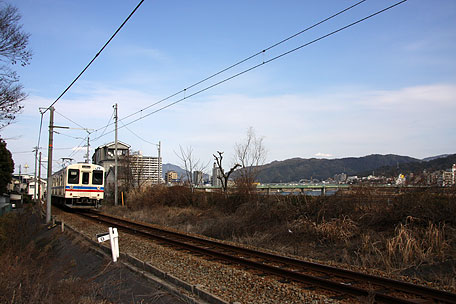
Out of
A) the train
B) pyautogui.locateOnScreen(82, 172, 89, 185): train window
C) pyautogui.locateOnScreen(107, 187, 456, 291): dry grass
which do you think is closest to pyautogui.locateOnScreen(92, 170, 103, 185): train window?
the train

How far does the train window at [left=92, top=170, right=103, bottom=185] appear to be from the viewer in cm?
2659

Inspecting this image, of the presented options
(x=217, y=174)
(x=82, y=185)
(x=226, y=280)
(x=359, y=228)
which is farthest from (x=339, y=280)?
(x=82, y=185)

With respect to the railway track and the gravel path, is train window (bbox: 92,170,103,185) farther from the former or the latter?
the railway track

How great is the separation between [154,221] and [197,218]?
2.60 metres

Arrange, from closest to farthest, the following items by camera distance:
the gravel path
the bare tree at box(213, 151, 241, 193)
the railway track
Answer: the railway track < the gravel path < the bare tree at box(213, 151, 241, 193)

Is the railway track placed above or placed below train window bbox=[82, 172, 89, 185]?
below

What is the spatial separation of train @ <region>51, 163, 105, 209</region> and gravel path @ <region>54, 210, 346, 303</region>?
52.4 feet

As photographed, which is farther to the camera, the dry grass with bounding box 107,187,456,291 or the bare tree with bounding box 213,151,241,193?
the bare tree with bounding box 213,151,241,193

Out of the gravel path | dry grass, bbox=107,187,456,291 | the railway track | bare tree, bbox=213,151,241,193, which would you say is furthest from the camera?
bare tree, bbox=213,151,241,193

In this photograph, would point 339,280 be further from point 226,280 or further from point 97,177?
point 97,177

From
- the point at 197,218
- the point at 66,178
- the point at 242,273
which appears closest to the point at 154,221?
the point at 197,218

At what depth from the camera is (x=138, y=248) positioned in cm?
1181

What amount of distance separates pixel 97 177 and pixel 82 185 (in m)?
1.17

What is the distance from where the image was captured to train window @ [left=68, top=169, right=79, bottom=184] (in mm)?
25806
